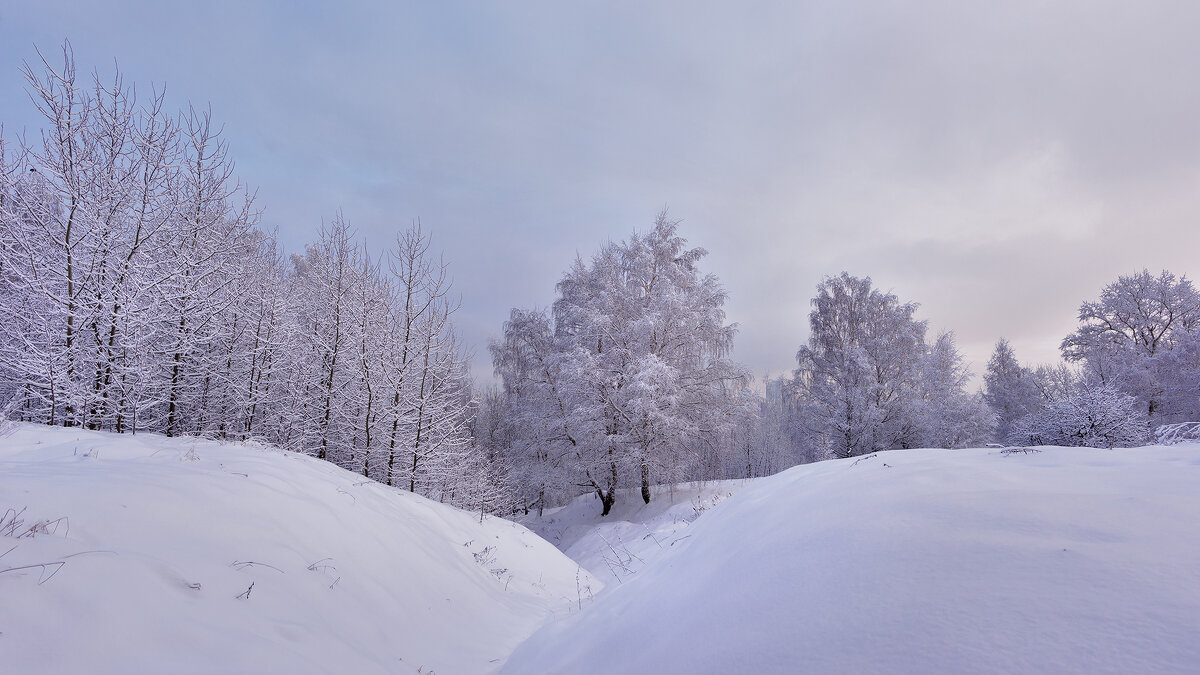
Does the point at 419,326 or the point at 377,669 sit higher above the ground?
the point at 419,326

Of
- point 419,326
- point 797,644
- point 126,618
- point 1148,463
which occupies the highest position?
point 419,326

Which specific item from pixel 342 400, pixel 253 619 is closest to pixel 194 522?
A: pixel 253 619

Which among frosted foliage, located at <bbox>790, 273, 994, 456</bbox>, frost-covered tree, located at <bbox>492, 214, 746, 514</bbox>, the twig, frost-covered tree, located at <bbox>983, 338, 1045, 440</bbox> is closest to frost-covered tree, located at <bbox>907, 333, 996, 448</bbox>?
frosted foliage, located at <bbox>790, 273, 994, 456</bbox>

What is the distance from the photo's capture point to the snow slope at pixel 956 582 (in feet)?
3.89

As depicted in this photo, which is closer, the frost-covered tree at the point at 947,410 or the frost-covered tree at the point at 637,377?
the frost-covered tree at the point at 637,377

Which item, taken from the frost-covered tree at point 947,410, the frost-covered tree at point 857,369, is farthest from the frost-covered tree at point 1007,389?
the frost-covered tree at point 857,369

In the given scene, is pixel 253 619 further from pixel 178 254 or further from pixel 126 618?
pixel 178 254

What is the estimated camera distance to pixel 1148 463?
2.26 m

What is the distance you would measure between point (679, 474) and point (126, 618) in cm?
1491

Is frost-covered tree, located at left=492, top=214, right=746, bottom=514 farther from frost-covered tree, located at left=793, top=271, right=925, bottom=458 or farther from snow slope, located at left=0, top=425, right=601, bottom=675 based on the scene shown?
snow slope, located at left=0, top=425, right=601, bottom=675

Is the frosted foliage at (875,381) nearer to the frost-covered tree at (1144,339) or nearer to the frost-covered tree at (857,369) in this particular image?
the frost-covered tree at (857,369)

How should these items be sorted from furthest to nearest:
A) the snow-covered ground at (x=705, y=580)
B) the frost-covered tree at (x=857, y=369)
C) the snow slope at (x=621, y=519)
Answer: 1. the frost-covered tree at (x=857, y=369)
2. the snow slope at (x=621, y=519)
3. the snow-covered ground at (x=705, y=580)

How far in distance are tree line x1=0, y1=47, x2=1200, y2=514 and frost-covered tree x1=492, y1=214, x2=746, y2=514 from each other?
93mm

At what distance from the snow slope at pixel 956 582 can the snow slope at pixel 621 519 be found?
882cm
